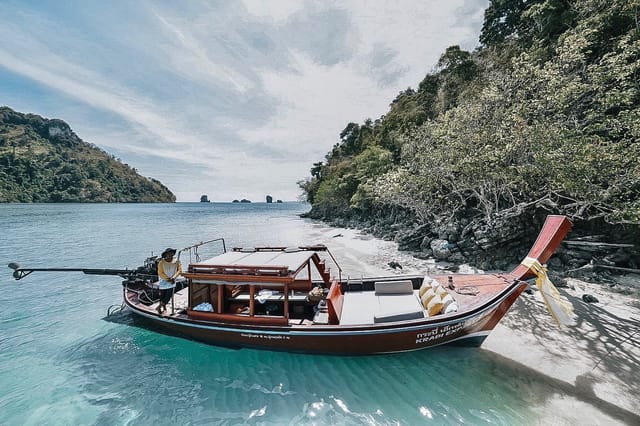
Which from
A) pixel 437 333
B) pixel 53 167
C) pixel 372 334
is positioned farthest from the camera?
pixel 53 167

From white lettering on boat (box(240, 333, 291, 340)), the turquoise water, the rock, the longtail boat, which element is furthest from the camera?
the rock

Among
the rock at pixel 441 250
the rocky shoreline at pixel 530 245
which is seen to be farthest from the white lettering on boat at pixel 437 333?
the rock at pixel 441 250

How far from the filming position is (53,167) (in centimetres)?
12850

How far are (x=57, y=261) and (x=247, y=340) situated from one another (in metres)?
22.4

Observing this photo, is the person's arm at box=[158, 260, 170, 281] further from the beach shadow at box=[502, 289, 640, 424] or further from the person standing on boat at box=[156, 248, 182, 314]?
the beach shadow at box=[502, 289, 640, 424]

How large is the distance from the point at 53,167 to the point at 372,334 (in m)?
180

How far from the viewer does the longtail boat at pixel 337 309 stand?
6863 mm

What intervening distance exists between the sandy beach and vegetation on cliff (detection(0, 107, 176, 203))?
537ft

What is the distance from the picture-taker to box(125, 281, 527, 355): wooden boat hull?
6738 millimetres

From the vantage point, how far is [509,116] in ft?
46.6

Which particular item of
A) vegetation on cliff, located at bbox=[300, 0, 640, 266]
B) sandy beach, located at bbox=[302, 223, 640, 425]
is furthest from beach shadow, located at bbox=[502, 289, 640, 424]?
vegetation on cliff, located at bbox=[300, 0, 640, 266]

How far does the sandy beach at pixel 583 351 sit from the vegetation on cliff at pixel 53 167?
537ft

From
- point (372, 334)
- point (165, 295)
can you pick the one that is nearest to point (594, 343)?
point (372, 334)

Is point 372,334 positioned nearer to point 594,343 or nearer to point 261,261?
point 261,261
